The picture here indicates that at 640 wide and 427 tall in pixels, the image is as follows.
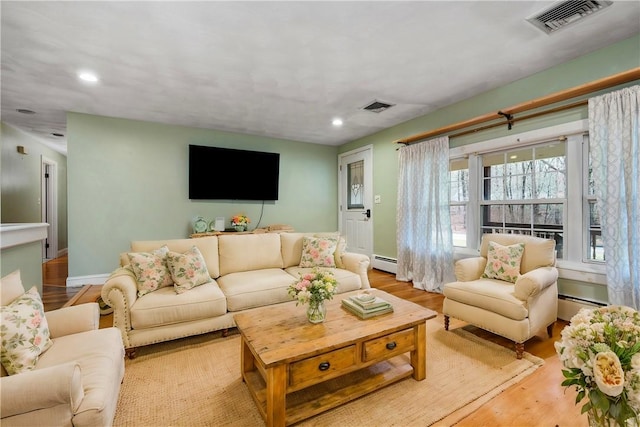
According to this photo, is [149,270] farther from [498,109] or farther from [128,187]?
[498,109]

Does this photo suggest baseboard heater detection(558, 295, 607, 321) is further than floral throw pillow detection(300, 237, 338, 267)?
No

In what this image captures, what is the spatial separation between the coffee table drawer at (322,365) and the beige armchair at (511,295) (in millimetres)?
1367

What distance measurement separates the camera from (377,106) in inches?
150

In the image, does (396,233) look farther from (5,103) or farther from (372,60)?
(5,103)

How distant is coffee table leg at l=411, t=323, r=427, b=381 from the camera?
1880 mm

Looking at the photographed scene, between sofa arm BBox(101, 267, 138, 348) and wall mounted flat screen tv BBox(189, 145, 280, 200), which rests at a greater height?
wall mounted flat screen tv BBox(189, 145, 280, 200)

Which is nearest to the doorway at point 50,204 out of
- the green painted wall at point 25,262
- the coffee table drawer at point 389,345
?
the green painted wall at point 25,262

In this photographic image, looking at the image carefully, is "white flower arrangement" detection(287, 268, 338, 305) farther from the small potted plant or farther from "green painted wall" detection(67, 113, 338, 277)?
"green painted wall" detection(67, 113, 338, 277)

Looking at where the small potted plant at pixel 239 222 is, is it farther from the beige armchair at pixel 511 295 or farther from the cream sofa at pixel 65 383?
the beige armchair at pixel 511 295

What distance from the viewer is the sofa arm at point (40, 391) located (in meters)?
1.00

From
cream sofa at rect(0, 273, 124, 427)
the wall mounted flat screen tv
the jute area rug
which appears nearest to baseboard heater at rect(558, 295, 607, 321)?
the jute area rug

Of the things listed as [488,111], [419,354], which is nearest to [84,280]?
[419,354]

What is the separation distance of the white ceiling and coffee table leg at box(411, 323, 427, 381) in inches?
87.6

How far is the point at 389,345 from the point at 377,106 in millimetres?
3083
